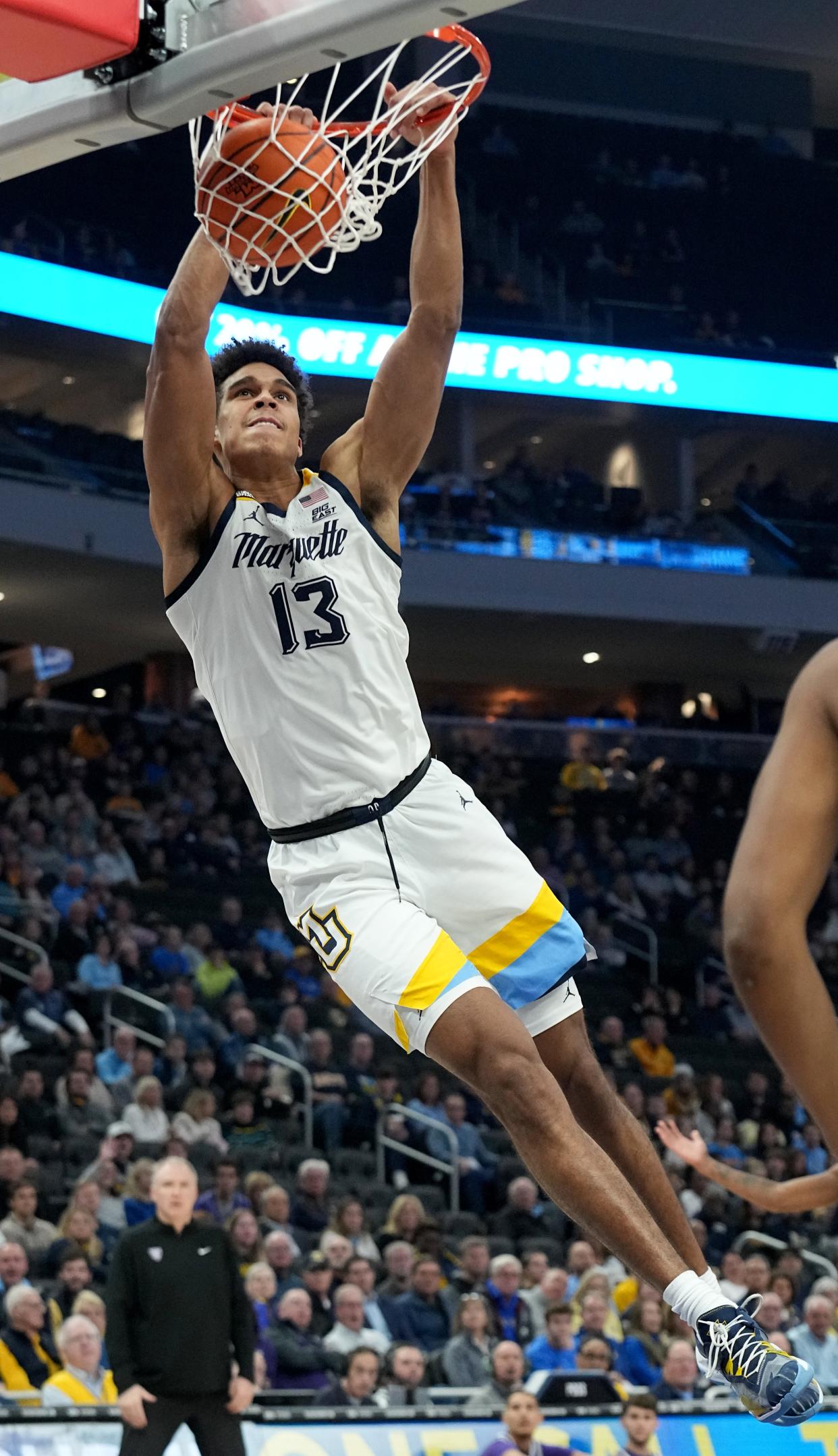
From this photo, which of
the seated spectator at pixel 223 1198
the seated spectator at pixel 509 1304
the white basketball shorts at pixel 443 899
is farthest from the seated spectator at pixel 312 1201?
the white basketball shorts at pixel 443 899

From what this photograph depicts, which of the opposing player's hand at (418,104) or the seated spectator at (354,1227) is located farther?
the seated spectator at (354,1227)

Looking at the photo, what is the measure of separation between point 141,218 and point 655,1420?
782 inches

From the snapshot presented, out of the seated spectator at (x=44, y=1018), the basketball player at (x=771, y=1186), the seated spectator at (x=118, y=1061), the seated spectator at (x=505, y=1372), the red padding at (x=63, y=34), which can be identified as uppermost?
the red padding at (x=63, y=34)

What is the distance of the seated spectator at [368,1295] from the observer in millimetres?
11008

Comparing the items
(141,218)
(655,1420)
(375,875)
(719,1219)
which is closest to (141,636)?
(141,218)

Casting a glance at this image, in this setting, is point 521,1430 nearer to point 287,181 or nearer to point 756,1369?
point 756,1369

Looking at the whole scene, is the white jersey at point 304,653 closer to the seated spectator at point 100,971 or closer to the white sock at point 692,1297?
the white sock at point 692,1297

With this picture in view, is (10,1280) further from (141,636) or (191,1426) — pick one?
(141,636)

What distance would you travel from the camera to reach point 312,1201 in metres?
12.8

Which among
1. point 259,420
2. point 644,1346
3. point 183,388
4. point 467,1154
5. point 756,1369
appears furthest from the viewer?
point 467,1154

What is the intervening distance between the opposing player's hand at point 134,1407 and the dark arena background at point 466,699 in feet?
1.47

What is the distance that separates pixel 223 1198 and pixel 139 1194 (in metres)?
0.88

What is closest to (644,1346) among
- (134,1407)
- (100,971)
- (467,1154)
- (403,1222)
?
(403,1222)

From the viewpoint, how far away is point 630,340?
26391mm
